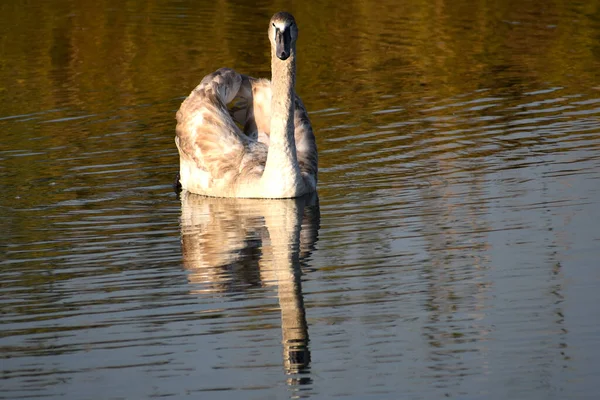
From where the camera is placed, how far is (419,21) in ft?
96.6

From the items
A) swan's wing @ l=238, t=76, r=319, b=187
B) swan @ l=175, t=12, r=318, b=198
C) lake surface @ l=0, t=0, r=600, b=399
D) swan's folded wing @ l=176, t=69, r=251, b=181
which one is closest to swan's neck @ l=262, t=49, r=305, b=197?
swan @ l=175, t=12, r=318, b=198

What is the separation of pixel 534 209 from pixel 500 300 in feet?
11.0

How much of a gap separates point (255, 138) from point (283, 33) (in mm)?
2580

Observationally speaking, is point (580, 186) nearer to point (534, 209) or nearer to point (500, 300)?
point (534, 209)

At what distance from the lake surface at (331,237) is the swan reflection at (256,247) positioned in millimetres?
35

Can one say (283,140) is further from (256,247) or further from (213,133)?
(256,247)

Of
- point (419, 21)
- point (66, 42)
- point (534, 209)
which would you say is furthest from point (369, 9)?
point (534, 209)

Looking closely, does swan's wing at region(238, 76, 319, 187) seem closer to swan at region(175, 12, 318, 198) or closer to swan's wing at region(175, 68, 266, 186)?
swan at region(175, 12, 318, 198)

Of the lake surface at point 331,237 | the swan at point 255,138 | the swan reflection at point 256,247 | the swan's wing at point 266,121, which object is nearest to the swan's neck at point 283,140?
the swan at point 255,138

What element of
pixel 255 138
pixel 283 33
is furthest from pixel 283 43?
pixel 255 138

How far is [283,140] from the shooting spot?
1520cm

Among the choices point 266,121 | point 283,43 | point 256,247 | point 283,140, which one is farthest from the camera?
point 266,121

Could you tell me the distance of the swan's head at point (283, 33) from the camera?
48.6 ft

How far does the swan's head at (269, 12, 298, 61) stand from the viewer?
48.6ft
